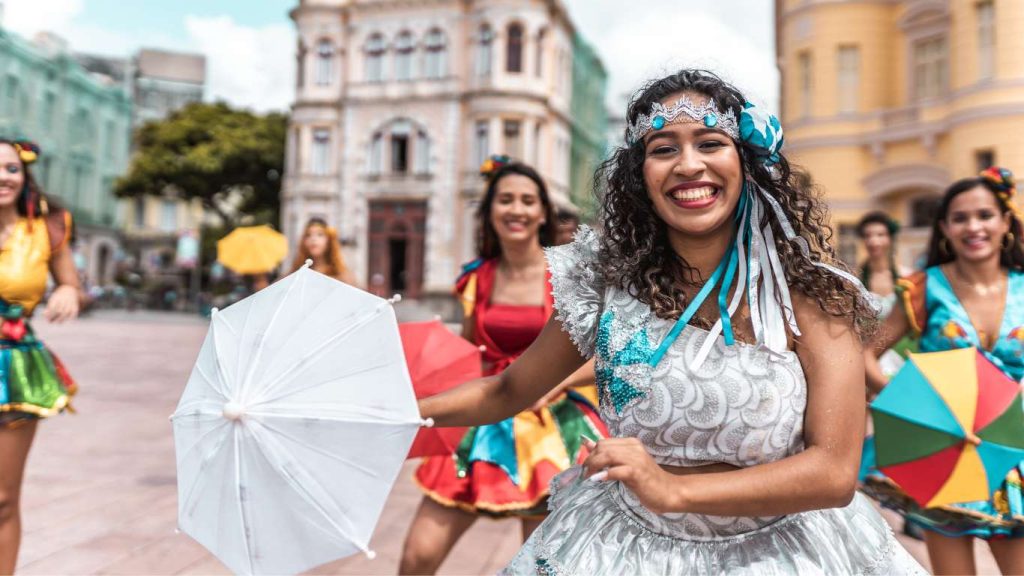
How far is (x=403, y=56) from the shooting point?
3434 cm

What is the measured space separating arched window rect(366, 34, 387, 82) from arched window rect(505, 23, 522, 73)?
5.21 meters

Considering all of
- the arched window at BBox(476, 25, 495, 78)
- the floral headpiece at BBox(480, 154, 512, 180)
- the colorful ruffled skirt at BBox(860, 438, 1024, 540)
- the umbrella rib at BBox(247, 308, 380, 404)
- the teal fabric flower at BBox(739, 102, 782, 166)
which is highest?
the arched window at BBox(476, 25, 495, 78)

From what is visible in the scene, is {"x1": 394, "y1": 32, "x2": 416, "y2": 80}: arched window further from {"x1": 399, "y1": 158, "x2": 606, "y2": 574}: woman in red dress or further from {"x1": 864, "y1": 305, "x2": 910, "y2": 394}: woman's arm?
{"x1": 864, "y1": 305, "x2": 910, "y2": 394}: woman's arm

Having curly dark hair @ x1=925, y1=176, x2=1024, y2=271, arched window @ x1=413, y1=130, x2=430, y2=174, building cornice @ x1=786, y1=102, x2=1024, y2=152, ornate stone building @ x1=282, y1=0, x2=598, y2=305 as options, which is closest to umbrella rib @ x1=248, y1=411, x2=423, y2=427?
curly dark hair @ x1=925, y1=176, x2=1024, y2=271

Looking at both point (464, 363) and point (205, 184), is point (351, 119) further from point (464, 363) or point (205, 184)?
point (464, 363)

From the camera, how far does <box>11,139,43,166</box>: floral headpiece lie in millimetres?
3924

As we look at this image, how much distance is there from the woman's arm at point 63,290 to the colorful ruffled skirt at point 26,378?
0.13m

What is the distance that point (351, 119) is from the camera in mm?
34594

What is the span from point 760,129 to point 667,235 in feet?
1.11

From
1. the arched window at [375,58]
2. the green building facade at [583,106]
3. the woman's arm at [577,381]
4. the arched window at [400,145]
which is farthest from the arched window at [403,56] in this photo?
the woman's arm at [577,381]

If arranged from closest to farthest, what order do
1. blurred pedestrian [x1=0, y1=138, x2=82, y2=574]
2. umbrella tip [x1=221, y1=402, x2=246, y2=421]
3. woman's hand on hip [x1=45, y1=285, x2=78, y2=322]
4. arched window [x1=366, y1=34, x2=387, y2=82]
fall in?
umbrella tip [x1=221, y1=402, x2=246, y2=421]
blurred pedestrian [x1=0, y1=138, x2=82, y2=574]
woman's hand on hip [x1=45, y1=285, x2=78, y2=322]
arched window [x1=366, y1=34, x2=387, y2=82]

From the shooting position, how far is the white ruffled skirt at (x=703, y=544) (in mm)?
1791

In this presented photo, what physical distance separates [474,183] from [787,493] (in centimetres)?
3139

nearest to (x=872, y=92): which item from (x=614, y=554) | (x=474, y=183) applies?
(x=474, y=183)
